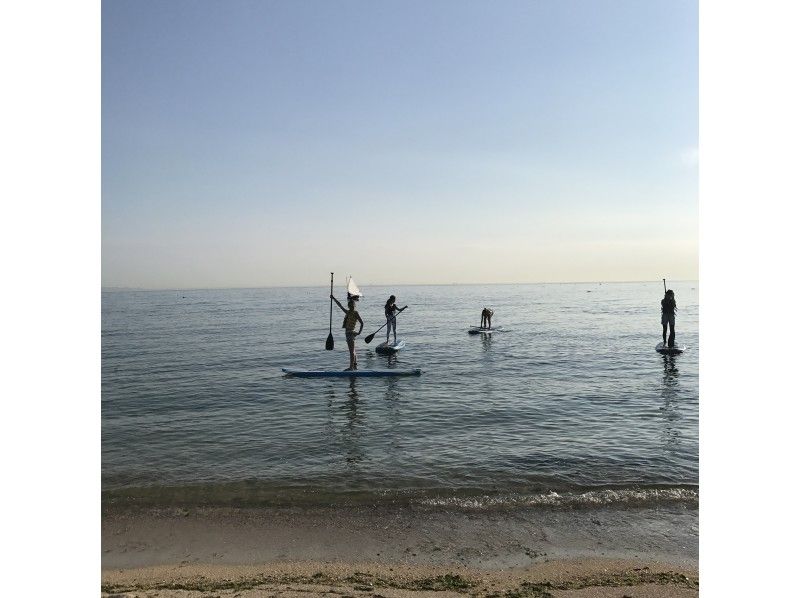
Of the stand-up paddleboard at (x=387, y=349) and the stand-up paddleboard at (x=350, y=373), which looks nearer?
the stand-up paddleboard at (x=350, y=373)

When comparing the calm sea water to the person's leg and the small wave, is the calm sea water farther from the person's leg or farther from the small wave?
the person's leg

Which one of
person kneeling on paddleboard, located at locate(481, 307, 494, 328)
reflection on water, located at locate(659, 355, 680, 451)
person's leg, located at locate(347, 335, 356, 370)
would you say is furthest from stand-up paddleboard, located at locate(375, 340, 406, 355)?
person kneeling on paddleboard, located at locate(481, 307, 494, 328)

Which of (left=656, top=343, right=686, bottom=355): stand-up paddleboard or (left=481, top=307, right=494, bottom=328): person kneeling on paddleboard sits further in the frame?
(left=481, top=307, right=494, bottom=328): person kneeling on paddleboard

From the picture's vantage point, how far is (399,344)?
2489 centimetres

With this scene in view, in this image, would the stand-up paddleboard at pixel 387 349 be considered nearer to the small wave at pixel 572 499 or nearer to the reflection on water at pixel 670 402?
the reflection on water at pixel 670 402

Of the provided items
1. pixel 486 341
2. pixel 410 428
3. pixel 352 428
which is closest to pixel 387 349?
pixel 486 341

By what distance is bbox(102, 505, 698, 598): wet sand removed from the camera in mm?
5184

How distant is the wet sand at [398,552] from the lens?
5.18 metres

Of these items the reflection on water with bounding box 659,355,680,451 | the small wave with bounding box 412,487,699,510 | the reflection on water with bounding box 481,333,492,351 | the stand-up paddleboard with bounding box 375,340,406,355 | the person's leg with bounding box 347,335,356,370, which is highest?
the person's leg with bounding box 347,335,356,370

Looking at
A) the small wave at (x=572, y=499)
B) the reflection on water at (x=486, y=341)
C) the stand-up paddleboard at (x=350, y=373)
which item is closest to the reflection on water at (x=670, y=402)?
the small wave at (x=572, y=499)

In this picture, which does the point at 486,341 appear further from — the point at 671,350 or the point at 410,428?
the point at 410,428
